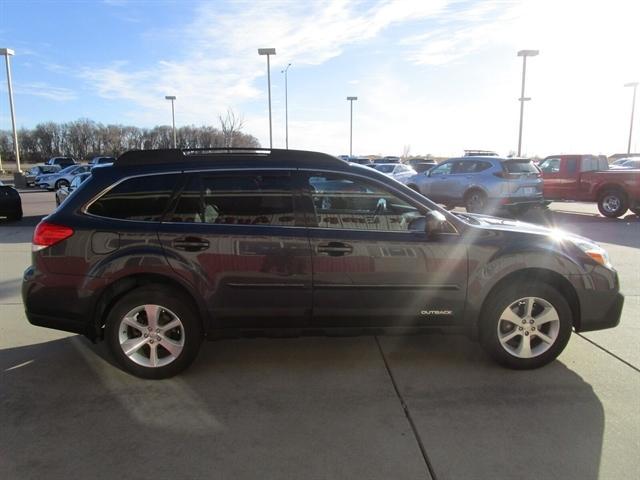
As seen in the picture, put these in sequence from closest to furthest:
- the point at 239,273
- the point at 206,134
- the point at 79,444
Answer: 1. the point at 79,444
2. the point at 239,273
3. the point at 206,134

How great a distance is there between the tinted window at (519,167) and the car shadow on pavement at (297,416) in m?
10.2

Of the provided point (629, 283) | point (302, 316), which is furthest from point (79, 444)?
point (629, 283)

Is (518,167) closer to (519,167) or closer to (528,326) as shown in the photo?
(519,167)

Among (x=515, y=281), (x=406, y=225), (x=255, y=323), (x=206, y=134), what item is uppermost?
(x=206, y=134)

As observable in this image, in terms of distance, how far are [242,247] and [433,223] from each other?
1431 millimetres

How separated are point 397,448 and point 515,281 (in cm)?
167

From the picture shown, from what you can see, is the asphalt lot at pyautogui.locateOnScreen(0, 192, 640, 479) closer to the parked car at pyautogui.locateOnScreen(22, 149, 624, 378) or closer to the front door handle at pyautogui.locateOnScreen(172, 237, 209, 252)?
the parked car at pyautogui.locateOnScreen(22, 149, 624, 378)

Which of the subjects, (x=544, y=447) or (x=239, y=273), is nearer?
(x=544, y=447)

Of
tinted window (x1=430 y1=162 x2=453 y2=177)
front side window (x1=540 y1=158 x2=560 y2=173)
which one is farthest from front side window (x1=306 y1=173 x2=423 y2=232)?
front side window (x1=540 y1=158 x2=560 y2=173)

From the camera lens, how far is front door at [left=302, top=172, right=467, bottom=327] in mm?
3658

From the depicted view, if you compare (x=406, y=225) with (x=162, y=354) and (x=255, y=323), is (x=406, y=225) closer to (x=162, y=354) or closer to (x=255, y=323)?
(x=255, y=323)

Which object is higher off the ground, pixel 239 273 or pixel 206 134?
pixel 206 134

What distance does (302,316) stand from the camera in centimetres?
371

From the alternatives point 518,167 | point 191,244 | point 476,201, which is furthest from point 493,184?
point 191,244
